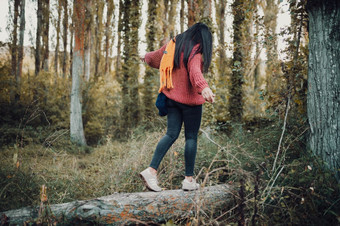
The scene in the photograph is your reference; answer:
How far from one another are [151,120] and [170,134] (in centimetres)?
491

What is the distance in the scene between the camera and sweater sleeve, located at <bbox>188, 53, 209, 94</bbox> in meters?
2.47

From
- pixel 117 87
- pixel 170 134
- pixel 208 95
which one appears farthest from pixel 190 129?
pixel 117 87

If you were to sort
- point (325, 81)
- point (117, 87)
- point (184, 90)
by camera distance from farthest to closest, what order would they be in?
point (117, 87) → point (325, 81) → point (184, 90)

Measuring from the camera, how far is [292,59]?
3672 mm

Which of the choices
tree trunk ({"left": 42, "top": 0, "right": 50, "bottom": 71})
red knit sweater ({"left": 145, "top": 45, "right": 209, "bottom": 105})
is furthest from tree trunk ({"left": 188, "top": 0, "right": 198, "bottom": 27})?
tree trunk ({"left": 42, "top": 0, "right": 50, "bottom": 71})

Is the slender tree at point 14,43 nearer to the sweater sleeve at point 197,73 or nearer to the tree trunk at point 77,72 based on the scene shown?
the tree trunk at point 77,72

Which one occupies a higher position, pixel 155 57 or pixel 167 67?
pixel 155 57

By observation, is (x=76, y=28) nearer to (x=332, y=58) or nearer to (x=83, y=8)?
(x=83, y=8)

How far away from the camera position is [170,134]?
282cm

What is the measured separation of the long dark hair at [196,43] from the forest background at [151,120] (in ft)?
3.18

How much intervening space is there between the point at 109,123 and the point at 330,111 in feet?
27.3

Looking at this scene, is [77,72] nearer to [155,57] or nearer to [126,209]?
[155,57]

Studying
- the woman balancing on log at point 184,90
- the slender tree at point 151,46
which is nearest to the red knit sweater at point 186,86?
the woman balancing on log at point 184,90

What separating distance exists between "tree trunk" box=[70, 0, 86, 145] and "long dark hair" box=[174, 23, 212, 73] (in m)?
6.60
